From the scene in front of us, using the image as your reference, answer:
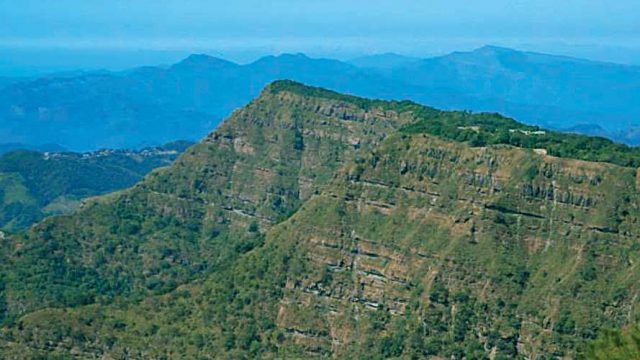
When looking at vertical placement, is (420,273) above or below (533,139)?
below

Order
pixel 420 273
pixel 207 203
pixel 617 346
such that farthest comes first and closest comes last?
pixel 207 203 → pixel 420 273 → pixel 617 346

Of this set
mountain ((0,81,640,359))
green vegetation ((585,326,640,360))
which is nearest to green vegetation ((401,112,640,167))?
mountain ((0,81,640,359))

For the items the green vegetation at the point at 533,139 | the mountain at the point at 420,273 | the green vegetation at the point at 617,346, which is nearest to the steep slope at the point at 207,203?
the mountain at the point at 420,273

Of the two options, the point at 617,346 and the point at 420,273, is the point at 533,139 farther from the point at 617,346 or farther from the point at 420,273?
the point at 617,346

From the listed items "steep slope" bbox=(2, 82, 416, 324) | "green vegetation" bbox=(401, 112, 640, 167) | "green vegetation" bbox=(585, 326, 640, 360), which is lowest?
"steep slope" bbox=(2, 82, 416, 324)

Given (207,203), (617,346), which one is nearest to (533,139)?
(617,346)

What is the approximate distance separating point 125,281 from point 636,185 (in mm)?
70858

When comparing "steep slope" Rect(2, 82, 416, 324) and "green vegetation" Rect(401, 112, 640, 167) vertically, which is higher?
"green vegetation" Rect(401, 112, 640, 167)

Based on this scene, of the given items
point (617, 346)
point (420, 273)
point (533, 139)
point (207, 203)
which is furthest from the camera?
point (207, 203)

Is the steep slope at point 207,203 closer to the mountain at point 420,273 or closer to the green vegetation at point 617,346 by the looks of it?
the mountain at point 420,273

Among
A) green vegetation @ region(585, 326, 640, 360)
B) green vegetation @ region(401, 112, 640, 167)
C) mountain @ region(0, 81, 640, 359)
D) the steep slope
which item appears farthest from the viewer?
the steep slope

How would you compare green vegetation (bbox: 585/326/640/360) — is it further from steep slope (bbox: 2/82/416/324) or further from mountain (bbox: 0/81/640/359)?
steep slope (bbox: 2/82/416/324)

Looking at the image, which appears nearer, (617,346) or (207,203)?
(617,346)

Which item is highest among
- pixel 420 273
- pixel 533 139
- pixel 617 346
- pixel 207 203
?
pixel 533 139
